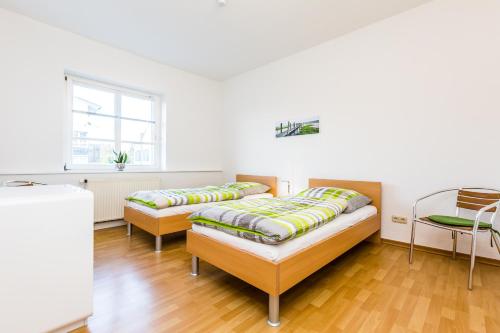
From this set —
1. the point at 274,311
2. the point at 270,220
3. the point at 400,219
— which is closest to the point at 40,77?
the point at 270,220

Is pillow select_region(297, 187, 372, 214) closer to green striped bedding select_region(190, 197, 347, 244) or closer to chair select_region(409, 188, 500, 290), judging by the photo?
green striped bedding select_region(190, 197, 347, 244)

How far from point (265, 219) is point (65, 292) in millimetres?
1207

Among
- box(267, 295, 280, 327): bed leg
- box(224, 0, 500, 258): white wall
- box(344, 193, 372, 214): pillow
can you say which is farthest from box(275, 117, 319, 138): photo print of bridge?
box(267, 295, 280, 327): bed leg

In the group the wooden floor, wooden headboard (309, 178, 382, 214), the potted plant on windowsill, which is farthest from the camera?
the potted plant on windowsill

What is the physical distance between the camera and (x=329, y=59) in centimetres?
329

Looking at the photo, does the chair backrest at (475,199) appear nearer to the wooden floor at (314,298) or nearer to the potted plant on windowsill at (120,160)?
the wooden floor at (314,298)

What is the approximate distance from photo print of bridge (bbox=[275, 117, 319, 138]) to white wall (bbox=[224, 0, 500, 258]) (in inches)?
3.8

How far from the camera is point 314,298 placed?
66.1 inches

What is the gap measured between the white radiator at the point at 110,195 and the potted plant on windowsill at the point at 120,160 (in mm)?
260

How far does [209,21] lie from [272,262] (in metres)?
2.83

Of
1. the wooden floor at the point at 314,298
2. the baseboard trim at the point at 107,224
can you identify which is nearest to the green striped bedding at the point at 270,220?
the wooden floor at the point at 314,298

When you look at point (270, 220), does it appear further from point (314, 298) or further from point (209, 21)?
point (209, 21)

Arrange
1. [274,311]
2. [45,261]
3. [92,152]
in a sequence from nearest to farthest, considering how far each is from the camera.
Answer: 1. [45,261]
2. [274,311]
3. [92,152]

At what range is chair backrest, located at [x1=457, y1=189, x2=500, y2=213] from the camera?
2.14 meters
